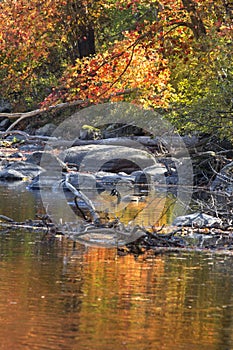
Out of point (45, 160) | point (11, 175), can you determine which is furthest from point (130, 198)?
point (45, 160)

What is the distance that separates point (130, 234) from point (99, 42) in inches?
1011

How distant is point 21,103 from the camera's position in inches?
1633

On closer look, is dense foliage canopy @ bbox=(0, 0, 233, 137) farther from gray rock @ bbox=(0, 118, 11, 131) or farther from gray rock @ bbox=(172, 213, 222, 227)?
gray rock @ bbox=(0, 118, 11, 131)

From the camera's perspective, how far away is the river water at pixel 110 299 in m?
7.24

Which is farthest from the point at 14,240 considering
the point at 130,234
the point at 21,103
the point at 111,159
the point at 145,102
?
the point at 21,103

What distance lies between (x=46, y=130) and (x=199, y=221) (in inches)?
951

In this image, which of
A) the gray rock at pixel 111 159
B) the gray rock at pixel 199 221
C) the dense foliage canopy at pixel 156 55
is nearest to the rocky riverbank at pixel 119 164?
the gray rock at pixel 111 159

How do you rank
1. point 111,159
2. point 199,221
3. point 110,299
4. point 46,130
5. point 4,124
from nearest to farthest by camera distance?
1. point 110,299
2. point 199,221
3. point 111,159
4. point 46,130
5. point 4,124

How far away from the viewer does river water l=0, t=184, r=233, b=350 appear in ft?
23.7

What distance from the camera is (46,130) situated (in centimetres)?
3775

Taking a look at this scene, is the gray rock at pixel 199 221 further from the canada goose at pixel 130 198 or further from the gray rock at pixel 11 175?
the gray rock at pixel 11 175

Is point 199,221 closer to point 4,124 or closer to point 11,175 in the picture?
point 11,175

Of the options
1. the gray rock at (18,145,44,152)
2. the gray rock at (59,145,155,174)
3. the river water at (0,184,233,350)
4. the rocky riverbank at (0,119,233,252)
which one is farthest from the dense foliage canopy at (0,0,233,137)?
the gray rock at (18,145,44,152)

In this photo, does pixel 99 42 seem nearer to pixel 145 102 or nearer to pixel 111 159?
pixel 111 159
